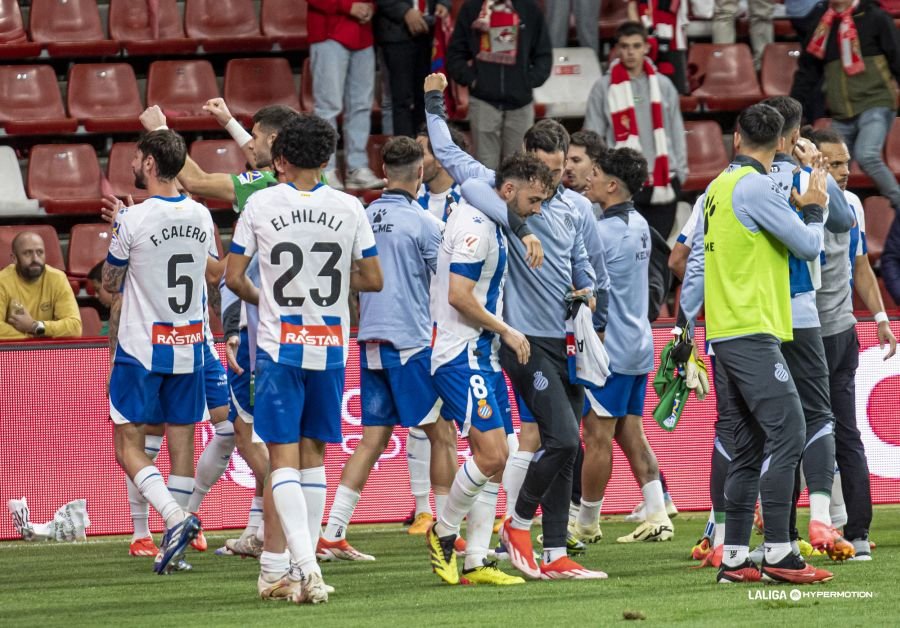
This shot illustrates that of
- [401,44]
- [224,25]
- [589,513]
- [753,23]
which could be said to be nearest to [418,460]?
[589,513]

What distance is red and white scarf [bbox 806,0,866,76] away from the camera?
13805 millimetres

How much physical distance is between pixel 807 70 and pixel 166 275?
312 inches

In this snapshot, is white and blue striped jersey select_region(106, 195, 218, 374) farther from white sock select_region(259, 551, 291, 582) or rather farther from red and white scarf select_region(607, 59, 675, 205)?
red and white scarf select_region(607, 59, 675, 205)

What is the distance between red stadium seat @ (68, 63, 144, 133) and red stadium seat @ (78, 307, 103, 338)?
2.31m

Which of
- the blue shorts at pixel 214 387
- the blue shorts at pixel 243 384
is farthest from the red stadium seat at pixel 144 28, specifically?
the blue shorts at pixel 243 384

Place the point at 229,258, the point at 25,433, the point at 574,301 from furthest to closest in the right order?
the point at 25,433 < the point at 574,301 < the point at 229,258

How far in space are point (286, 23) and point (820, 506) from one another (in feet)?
29.7

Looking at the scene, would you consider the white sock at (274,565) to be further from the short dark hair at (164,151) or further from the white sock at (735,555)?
the short dark hair at (164,151)

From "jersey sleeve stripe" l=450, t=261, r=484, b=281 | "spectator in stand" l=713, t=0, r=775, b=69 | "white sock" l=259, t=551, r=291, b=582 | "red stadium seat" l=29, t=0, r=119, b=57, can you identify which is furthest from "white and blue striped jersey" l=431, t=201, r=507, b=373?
"spectator in stand" l=713, t=0, r=775, b=69

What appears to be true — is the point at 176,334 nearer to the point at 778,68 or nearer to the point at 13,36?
the point at 13,36

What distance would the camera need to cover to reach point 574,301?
7832 mm

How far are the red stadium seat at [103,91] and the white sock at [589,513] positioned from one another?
7.05m

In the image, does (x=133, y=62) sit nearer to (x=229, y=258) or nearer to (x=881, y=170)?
(x=881, y=170)

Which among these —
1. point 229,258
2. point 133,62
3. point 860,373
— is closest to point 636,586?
point 229,258
